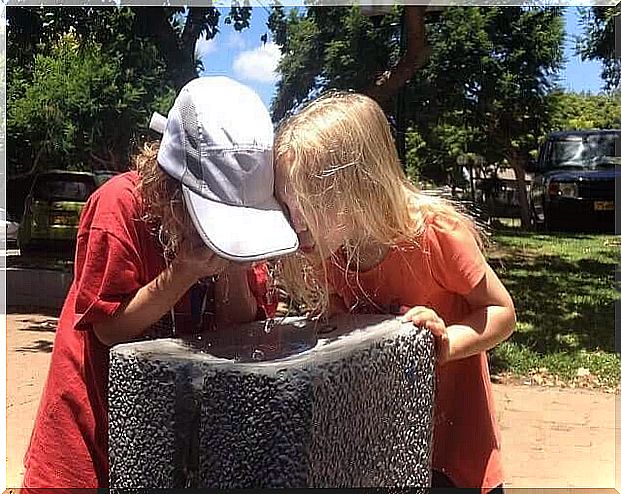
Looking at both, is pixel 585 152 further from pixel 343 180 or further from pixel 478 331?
pixel 343 180

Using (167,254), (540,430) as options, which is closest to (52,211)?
(540,430)

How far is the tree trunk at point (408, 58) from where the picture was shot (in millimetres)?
5281

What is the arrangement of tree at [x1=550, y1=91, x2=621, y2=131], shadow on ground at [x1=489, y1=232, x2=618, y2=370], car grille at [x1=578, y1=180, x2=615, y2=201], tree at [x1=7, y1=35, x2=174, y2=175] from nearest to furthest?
shadow on ground at [x1=489, y1=232, x2=618, y2=370] → tree at [x1=7, y1=35, x2=174, y2=175] → tree at [x1=550, y1=91, x2=621, y2=131] → car grille at [x1=578, y1=180, x2=615, y2=201]

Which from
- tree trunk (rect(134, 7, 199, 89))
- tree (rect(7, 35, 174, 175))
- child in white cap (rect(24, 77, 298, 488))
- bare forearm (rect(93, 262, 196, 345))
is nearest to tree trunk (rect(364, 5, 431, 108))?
tree trunk (rect(134, 7, 199, 89))

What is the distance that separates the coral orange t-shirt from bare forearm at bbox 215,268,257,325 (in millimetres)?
132

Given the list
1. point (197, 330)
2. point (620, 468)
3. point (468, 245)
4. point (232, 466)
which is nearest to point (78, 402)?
point (197, 330)

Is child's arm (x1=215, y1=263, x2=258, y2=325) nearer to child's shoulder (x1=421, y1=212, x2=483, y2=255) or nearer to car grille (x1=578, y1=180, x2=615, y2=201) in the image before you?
child's shoulder (x1=421, y1=212, x2=483, y2=255)

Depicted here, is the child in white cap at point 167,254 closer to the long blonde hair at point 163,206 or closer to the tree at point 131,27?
the long blonde hair at point 163,206

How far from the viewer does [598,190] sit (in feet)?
27.8

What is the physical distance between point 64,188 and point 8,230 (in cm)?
99

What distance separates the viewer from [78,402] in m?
1.25

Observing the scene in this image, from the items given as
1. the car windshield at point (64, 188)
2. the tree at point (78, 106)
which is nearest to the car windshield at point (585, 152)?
the tree at point (78, 106)

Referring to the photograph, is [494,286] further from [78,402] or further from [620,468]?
[620,468]

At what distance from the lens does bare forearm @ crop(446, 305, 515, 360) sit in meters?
1.25
